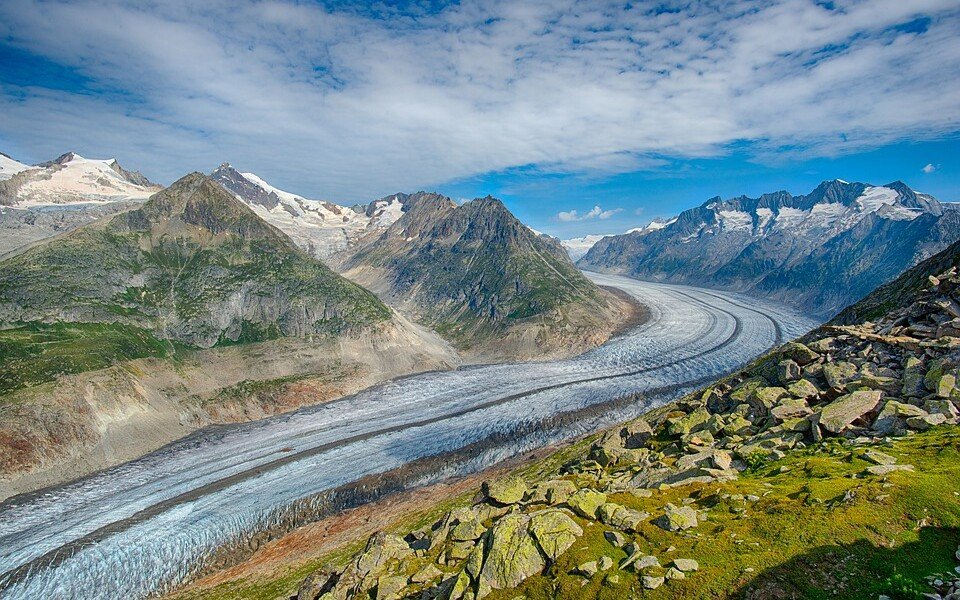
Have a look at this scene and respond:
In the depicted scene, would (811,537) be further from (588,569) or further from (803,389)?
(803,389)

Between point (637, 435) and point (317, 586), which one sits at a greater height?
point (637, 435)

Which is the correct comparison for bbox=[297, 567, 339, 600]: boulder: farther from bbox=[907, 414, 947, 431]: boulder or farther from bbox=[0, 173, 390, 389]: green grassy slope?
bbox=[0, 173, 390, 389]: green grassy slope

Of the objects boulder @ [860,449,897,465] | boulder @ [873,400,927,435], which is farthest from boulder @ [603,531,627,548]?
boulder @ [873,400,927,435]

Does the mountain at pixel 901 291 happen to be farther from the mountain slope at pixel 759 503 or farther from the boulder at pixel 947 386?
the boulder at pixel 947 386

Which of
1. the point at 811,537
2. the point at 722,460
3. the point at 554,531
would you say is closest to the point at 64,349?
the point at 554,531

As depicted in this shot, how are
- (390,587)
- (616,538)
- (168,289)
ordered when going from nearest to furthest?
(616,538), (390,587), (168,289)

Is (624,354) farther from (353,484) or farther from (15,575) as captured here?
(15,575)

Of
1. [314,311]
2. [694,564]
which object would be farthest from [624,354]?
[694,564]
